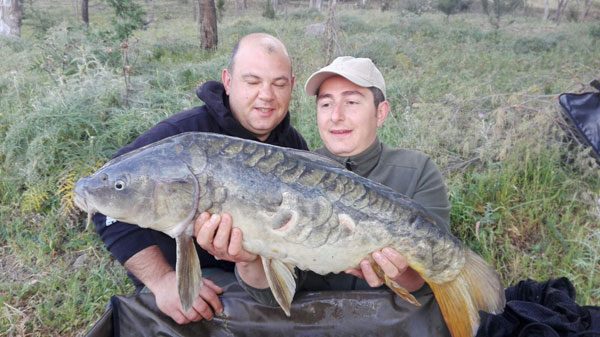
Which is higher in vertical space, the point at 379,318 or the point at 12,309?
the point at 379,318

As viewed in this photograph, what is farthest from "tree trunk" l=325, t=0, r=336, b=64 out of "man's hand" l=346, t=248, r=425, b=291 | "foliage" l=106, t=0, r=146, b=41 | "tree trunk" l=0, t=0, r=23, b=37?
"tree trunk" l=0, t=0, r=23, b=37

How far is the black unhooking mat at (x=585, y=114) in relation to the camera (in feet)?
11.1

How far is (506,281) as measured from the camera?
9.50ft

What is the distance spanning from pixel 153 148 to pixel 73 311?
182 cm

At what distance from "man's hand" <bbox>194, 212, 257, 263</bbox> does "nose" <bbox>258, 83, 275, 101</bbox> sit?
3.73ft

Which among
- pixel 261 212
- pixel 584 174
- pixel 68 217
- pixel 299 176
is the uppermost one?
pixel 299 176

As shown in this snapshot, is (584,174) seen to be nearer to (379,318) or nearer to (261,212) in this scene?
(379,318)

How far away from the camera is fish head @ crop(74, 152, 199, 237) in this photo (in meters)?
1.53

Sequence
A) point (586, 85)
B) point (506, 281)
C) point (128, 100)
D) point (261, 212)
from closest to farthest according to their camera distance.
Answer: point (261, 212), point (506, 281), point (586, 85), point (128, 100)

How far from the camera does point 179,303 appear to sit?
1.93 meters

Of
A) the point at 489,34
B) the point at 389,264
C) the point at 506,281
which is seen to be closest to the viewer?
the point at 389,264

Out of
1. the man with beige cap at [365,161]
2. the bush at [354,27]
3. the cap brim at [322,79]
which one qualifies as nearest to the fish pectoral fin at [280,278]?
the man with beige cap at [365,161]

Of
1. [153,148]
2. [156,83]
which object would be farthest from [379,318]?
[156,83]

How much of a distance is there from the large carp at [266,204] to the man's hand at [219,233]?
0.08 ft
